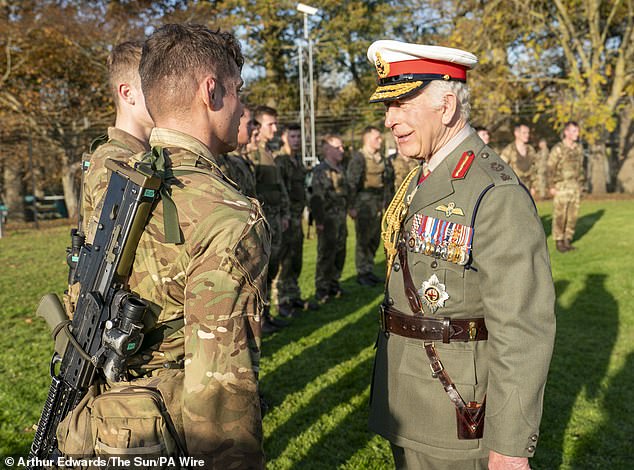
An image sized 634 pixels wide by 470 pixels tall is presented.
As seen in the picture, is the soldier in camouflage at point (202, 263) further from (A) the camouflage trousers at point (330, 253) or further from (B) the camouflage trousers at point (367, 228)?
(B) the camouflage trousers at point (367, 228)

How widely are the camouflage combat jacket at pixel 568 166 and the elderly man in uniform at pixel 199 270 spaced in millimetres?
9866

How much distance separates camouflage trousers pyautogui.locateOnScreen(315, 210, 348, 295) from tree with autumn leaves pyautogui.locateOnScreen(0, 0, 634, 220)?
11.1 m

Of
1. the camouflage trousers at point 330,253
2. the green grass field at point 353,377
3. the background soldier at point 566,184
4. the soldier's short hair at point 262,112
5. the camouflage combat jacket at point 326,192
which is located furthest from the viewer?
the background soldier at point 566,184

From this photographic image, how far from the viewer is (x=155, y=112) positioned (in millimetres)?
1831

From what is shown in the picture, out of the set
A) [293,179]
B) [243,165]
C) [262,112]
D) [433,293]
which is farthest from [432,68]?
[293,179]

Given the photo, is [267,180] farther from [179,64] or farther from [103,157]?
[179,64]

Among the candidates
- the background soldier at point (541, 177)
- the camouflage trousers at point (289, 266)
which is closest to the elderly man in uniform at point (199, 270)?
the camouflage trousers at point (289, 266)

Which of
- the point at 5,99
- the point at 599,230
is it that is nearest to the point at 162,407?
the point at 599,230

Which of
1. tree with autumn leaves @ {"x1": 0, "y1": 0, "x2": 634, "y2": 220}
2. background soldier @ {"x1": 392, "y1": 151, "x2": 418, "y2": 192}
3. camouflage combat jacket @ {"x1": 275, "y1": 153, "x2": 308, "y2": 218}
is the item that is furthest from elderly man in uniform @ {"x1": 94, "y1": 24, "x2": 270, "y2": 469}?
tree with autumn leaves @ {"x1": 0, "y1": 0, "x2": 634, "y2": 220}

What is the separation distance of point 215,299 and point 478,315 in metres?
0.99

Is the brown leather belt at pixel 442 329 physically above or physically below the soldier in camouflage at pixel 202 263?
below

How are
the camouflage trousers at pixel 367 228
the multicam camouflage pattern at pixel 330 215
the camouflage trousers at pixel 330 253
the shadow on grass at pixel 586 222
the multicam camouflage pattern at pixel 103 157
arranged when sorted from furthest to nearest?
the shadow on grass at pixel 586 222 → the camouflage trousers at pixel 367 228 → the multicam camouflage pattern at pixel 330 215 → the camouflage trousers at pixel 330 253 → the multicam camouflage pattern at pixel 103 157

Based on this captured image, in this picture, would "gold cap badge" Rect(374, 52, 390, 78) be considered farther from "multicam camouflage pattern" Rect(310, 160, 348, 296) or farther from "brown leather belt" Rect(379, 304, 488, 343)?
"multicam camouflage pattern" Rect(310, 160, 348, 296)

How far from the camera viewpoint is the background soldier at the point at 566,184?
10.4m
